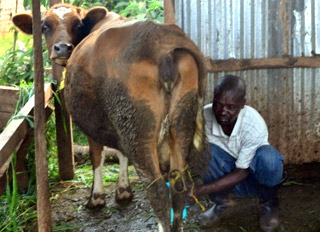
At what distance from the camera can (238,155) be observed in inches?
160

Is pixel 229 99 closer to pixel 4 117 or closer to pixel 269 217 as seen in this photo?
pixel 269 217

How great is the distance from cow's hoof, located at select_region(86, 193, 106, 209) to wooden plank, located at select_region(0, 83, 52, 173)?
0.97m

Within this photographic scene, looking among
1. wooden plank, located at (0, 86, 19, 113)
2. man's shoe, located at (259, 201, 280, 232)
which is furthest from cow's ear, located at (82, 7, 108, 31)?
man's shoe, located at (259, 201, 280, 232)

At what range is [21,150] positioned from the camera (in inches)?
186

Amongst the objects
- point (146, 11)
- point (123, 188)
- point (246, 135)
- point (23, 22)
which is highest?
point (146, 11)

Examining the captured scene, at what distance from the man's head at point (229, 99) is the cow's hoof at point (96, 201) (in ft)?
5.05

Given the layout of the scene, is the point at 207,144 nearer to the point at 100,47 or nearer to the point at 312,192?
the point at 100,47

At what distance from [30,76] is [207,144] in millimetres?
3120

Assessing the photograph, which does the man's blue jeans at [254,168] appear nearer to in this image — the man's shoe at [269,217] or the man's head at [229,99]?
the man's shoe at [269,217]

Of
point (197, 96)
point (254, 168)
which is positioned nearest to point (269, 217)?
point (254, 168)

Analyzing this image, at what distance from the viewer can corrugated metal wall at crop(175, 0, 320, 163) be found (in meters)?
5.21

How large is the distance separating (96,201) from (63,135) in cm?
95

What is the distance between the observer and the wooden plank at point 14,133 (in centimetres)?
377

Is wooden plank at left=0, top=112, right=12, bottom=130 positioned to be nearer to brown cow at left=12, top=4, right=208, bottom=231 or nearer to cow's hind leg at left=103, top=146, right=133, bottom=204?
cow's hind leg at left=103, top=146, right=133, bottom=204
